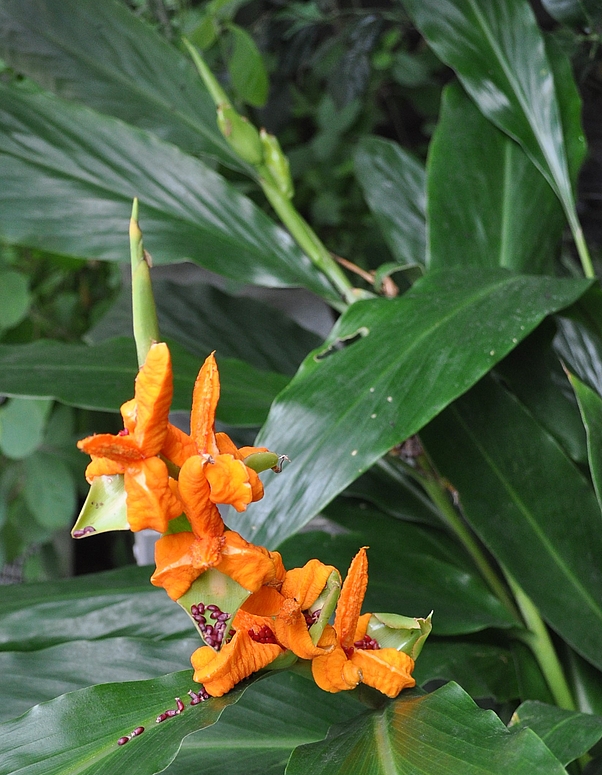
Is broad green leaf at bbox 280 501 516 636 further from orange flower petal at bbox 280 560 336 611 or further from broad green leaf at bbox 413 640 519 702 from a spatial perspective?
orange flower petal at bbox 280 560 336 611

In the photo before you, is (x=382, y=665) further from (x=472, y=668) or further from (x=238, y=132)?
(x=238, y=132)

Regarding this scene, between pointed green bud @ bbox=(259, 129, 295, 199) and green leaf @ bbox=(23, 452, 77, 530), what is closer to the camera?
pointed green bud @ bbox=(259, 129, 295, 199)

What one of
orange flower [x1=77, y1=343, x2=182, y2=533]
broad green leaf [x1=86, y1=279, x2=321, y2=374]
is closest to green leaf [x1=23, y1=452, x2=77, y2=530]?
broad green leaf [x1=86, y1=279, x2=321, y2=374]

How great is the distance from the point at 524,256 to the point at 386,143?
288mm

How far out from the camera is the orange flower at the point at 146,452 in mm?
231

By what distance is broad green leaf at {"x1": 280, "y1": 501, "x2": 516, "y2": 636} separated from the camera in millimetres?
536

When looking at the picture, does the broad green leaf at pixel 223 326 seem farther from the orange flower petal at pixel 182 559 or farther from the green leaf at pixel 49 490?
the orange flower petal at pixel 182 559

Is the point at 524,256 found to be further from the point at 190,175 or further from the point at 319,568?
the point at 319,568

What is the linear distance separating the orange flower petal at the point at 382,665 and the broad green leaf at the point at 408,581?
213 millimetres

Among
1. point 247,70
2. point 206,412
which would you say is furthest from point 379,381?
point 247,70

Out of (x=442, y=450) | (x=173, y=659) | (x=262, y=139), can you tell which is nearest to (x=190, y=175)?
(x=262, y=139)

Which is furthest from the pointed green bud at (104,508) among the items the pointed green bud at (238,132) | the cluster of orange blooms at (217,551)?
the pointed green bud at (238,132)

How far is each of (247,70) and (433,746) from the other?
86cm

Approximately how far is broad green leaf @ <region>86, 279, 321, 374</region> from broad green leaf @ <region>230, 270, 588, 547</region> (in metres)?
0.29
